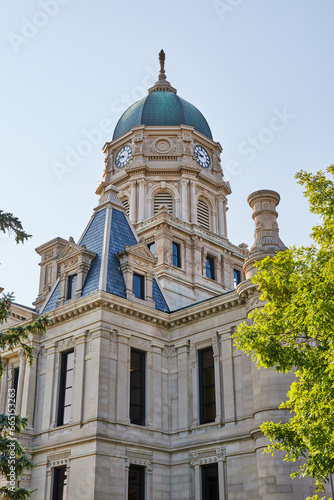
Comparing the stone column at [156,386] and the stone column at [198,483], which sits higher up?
the stone column at [156,386]

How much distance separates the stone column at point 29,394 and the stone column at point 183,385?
25.2ft

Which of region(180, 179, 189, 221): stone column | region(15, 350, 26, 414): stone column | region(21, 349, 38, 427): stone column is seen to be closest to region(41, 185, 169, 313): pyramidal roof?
region(15, 350, 26, 414): stone column

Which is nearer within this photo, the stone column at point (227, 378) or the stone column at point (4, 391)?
the stone column at point (227, 378)

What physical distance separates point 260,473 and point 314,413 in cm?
1080

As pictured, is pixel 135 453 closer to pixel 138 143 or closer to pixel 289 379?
pixel 289 379

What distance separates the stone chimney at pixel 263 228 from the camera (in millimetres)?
30047

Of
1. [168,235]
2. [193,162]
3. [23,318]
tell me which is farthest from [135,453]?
[193,162]

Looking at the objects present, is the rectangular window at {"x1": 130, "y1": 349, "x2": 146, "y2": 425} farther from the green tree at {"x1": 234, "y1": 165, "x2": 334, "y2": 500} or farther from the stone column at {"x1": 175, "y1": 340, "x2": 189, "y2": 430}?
the green tree at {"x1": 234, "y1": 165, "x2": 334, "y2": 500}

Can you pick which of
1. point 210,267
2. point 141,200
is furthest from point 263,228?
point 141,200

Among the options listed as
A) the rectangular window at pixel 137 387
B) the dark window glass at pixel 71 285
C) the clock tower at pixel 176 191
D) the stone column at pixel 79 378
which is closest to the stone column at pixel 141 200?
the clock tower at pixel 176 191

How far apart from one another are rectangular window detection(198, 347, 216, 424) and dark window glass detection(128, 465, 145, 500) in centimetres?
385

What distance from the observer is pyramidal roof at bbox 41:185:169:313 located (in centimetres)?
3228

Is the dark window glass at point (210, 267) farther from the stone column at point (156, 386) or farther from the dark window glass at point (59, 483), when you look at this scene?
the dark window glass at point (59, 483)

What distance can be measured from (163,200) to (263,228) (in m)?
17.5
